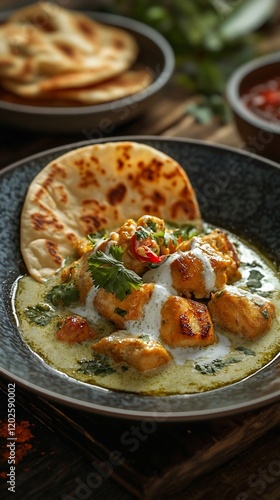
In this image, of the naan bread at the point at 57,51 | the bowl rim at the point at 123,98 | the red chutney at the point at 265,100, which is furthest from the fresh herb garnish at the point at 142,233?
the naan bread at the point at 57,51

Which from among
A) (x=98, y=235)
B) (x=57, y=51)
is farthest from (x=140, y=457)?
(x=57, y=51)

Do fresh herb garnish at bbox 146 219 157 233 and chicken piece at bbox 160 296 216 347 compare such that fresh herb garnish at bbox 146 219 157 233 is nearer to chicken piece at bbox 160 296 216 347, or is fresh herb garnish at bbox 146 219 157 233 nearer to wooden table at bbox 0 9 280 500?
chicken piece at bbox 160 296 216 347

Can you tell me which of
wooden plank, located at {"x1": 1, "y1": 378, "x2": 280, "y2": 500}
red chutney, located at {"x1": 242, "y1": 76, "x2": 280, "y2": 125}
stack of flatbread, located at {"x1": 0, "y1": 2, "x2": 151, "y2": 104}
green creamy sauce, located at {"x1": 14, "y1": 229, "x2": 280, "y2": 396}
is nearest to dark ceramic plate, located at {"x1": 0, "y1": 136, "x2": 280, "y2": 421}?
green creamy sauce, located at {"x1": 14, "y1": 229, "x2": 280, "y2": 396}

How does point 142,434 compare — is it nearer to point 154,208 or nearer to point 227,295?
point 227,295

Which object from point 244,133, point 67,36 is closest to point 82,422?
point 244,133

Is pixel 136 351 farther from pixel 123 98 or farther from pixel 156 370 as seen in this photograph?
pixel 123 98

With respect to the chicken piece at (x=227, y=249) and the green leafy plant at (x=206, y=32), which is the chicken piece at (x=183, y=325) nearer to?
the chicken piece at (x=227, y=249)
